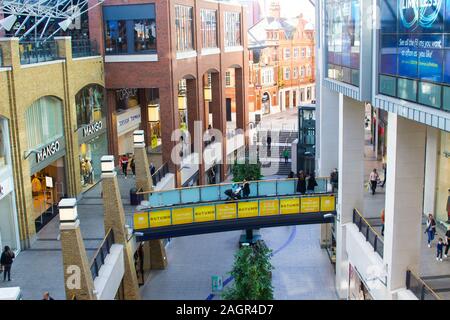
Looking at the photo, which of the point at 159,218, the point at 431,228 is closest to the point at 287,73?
the point at 159,218

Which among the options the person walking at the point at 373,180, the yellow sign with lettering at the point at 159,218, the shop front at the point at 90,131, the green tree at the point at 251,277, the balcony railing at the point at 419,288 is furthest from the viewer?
the shop front at the point at 90,131

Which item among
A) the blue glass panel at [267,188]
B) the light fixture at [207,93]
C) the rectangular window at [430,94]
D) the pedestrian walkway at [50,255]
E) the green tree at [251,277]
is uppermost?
the rectangular window at [430,94]

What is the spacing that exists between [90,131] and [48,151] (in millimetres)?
5575

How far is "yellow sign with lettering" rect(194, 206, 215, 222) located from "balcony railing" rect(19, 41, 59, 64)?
861cm

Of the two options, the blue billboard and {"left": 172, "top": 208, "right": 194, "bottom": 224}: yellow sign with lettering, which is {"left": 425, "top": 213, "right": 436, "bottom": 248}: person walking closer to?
the blue billboard

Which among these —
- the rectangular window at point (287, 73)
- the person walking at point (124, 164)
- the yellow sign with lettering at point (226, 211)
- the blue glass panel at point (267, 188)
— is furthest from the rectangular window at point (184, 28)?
the rectangular window at point (287, 73)

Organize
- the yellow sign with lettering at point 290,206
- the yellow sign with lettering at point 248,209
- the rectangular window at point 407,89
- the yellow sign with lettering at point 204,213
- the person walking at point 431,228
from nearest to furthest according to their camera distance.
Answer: the rectangular window at point 407,89 < the person walking at point 431,228 < the yellow sign with lettering at point 204,213 < the yellow sign with lettering at point 248,209 < the yellow sign with lettering at point 290,206

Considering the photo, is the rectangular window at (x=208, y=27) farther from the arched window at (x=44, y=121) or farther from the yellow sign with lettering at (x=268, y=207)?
the yellow sign with lettering at (x=268, y=207)

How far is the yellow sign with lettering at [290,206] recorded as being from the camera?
23328 millimetres

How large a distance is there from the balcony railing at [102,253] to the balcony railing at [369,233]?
8.64m

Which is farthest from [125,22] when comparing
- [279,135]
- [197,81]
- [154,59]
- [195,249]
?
[279,135]

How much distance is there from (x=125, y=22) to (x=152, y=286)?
46.0 feet

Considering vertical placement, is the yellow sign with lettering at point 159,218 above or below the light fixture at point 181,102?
below

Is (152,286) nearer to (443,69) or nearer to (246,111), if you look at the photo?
(443,69)
